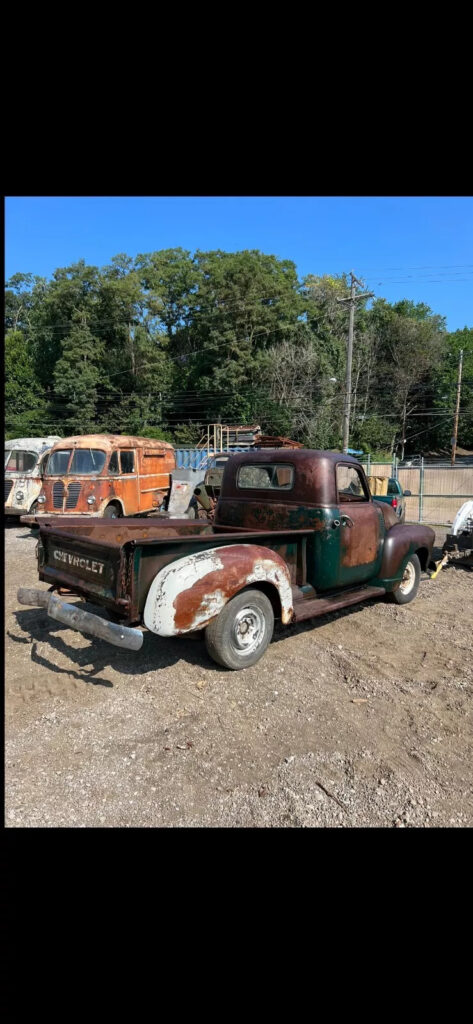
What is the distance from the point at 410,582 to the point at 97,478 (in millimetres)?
7230

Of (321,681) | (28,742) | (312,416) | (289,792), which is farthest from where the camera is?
(312,416)

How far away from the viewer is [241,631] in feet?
14.4

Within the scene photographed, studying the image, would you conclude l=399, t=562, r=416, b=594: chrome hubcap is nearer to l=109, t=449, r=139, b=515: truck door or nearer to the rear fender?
the rear fender

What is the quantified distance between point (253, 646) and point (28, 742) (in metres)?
1.87

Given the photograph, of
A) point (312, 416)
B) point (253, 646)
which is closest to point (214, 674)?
point (253, 646)

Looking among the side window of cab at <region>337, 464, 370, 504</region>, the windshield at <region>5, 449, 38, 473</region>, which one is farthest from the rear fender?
the windshield at <region>5, 449, 38, 473</region>

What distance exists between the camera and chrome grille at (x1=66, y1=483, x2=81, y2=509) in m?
11.3

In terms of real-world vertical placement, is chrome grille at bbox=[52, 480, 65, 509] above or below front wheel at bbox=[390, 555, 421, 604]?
above

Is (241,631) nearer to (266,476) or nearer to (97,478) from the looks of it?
(266,476)

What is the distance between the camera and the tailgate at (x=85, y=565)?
12.6 ft

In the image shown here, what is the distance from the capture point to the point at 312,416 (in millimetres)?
35406

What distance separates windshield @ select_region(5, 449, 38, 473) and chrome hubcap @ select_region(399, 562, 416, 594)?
10.3 m

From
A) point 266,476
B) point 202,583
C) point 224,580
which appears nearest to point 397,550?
point 266,476

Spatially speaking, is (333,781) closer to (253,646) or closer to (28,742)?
(253,646)
